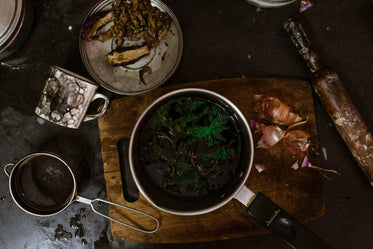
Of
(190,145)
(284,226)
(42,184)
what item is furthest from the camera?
(42,184)

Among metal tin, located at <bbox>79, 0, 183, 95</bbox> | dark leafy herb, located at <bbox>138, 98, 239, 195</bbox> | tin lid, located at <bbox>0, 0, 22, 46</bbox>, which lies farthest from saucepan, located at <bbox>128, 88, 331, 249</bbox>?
tin lid, located at <bbox>0, 0, 22, 46</bbox>

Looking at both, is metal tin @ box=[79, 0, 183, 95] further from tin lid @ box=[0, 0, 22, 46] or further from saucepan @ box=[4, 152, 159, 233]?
saucepan @ box=[4, 152, 159, 233]

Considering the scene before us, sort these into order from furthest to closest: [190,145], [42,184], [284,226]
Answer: [42,184] < [190,145] < [284,226]

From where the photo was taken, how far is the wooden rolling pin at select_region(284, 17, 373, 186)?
73 cm

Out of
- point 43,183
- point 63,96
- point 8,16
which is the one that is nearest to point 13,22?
point 8,16

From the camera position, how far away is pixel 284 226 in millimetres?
604

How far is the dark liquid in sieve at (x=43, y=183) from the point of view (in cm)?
78

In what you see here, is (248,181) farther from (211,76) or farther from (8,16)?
(8,16)

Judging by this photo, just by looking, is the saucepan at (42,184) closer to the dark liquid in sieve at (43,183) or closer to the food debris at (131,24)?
the dark liquid in sieve at (43,183)

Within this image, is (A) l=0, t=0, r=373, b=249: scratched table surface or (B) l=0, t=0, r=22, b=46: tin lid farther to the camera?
(A) l=0, t=0, r=373, b=249: scratched table surface

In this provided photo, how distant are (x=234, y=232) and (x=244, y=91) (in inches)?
16.7

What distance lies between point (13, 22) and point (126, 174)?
58cm

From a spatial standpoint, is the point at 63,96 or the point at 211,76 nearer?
the point at 63,96

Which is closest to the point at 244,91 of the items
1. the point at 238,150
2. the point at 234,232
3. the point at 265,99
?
the point at 265,99
